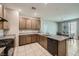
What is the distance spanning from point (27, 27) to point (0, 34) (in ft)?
7.23

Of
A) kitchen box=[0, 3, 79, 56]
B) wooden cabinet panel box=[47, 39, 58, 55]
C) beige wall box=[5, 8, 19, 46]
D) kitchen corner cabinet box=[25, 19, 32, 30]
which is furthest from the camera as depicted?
kitchen corner cabinet box=[25, 19, 32, 30]

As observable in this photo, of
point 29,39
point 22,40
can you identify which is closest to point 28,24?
point 29,39

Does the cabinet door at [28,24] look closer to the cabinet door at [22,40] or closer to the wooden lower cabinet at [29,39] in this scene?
the wooden lower cabinet at [29,39]

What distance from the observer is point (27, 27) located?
525 centimetres

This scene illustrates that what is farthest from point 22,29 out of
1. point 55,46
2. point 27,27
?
point 55,46

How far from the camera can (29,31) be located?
550 centimetres

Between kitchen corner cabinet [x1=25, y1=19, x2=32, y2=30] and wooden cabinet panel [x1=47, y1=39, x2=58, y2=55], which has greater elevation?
kitchen corner cabinet [x1=25, y1=19, x2=32, y2=30]

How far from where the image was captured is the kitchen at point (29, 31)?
8.13 feet

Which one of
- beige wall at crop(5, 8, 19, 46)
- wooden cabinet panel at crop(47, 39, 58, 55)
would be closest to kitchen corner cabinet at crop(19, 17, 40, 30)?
beige wall at crop(5, 8, 19, 46)

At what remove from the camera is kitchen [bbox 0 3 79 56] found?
248 centimetres

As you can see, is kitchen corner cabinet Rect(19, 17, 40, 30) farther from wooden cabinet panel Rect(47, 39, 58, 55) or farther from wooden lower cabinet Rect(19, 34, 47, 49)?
wooden cabinet panel Rect(47, 39, 58, 55)

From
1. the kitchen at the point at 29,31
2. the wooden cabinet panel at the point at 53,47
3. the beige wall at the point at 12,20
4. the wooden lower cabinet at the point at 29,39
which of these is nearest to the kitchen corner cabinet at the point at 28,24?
the kitchen at the point at 29,31

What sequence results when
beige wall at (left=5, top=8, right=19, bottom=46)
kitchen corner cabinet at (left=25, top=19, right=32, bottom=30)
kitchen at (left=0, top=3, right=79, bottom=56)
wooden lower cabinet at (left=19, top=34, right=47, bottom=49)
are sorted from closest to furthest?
kitchen at (left=0, top=3, right=79, bottom=56) < beige wall at (left=5, top=8, right=19, bottom=46) < wooden lower cabinet at (left=19, top=34, right=47, bottom=49) < kitchen corner cabinet at (left=25, top=19, right=32, bottom=30)

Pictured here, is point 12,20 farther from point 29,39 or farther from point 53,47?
point 53,47
